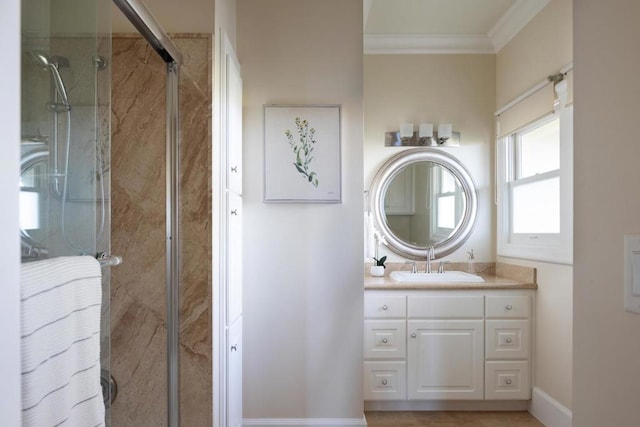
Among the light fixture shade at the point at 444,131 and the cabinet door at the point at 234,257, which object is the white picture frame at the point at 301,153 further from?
the light fixture shade at the point at 444,131

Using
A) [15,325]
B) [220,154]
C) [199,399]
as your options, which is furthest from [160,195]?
[15,325]

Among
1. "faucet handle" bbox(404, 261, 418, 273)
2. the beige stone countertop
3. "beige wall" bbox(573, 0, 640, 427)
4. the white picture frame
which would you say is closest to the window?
the beige stone countertop

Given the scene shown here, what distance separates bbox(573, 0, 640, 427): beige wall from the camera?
0.69 meters

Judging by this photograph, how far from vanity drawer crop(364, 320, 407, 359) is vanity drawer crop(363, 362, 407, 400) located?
6cm

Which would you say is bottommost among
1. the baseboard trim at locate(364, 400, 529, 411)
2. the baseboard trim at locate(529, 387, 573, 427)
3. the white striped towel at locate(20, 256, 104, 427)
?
the baseboard trim at locate(364, 400, 529, 411)

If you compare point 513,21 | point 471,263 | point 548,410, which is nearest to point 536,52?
point 513,21

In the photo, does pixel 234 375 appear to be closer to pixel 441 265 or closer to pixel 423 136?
pixel 441 265

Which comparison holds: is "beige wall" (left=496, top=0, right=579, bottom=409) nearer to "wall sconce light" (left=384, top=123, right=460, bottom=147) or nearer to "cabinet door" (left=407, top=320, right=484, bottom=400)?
"cabinet door" (left=407, top=320, right=484, bottom=400)

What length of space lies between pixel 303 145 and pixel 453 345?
161cm

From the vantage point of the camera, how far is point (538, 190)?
2713mm

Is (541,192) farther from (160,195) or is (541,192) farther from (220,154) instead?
(160,195)

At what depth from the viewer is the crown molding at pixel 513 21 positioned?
2617mm

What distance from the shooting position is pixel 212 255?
67.5 inches

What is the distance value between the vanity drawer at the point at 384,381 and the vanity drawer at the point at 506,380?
545mm
